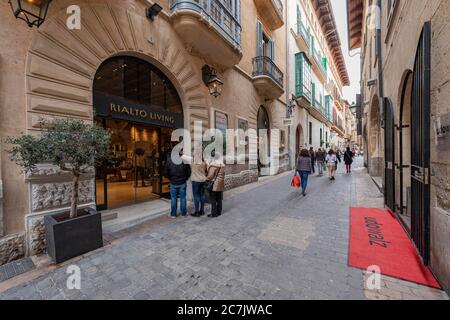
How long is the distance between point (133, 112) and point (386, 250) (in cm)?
630

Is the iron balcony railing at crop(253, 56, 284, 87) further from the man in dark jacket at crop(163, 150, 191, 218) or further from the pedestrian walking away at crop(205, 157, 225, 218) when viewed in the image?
the man in dark jacket at crop(163, 150, 191, 218)

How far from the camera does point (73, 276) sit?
9.40 ft

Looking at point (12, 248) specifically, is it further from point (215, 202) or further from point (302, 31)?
point (302, 31)

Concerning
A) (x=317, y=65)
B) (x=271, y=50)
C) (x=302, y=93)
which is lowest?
(x=302, y=93)

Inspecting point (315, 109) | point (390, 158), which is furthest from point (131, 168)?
point (315, 109)

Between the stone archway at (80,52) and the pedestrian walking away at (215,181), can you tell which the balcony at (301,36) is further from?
the pedestrian walking away at (215,181)

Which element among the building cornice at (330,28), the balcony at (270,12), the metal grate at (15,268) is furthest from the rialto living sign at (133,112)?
the building cornice at (330,28)

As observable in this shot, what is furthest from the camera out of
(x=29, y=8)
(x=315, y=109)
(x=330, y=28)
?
(x=330, y=28)

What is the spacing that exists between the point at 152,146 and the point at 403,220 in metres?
7.14

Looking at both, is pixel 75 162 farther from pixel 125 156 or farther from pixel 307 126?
pixel 307 126

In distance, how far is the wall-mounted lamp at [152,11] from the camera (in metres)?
5.64

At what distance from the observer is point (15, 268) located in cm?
311
